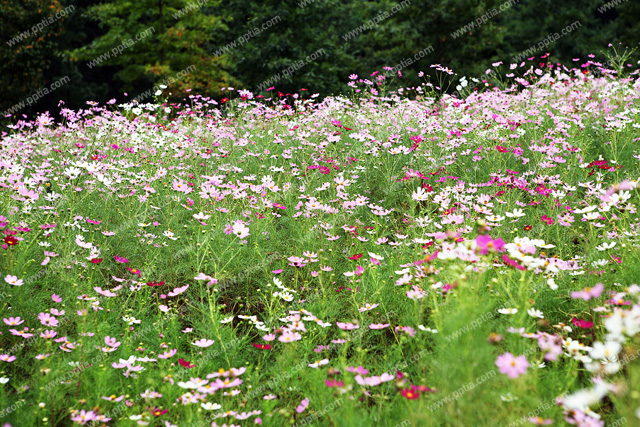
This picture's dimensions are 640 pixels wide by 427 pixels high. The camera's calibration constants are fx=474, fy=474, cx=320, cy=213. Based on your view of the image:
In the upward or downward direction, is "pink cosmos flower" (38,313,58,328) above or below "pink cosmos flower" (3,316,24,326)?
below

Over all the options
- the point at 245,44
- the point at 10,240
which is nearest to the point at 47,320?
the point at 10,240

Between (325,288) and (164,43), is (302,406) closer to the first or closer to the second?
(325,288)

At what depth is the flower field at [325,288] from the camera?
6.39 ft

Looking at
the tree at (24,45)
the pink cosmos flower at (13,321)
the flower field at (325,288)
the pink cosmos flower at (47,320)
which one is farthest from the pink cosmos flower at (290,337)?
the tree at (24,45)

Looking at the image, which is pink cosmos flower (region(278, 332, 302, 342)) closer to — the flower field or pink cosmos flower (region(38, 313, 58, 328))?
the flower field

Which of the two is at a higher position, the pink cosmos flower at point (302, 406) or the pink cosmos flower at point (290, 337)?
the pink cosmos flower at point (290, 337)

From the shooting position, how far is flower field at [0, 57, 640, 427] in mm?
1947

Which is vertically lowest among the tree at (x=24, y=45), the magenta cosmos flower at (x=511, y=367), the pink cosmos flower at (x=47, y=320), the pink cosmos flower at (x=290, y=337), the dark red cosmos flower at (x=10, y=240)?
the pink cosmos flower at (x=290, y=337)

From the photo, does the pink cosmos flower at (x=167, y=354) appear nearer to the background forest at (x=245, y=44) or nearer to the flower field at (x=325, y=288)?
the flower field at (x=325, y=288)

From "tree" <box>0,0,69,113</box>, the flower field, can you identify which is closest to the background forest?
"tree" <box>0,0,69,113</box>

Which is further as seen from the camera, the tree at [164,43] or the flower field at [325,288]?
the tree at [164,43]

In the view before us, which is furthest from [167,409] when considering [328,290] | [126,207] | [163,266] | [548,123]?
[548,123]

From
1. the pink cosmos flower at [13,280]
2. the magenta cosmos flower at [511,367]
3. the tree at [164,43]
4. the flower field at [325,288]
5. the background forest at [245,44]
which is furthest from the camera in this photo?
the tree at [164,43]

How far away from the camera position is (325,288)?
10.5 feet
